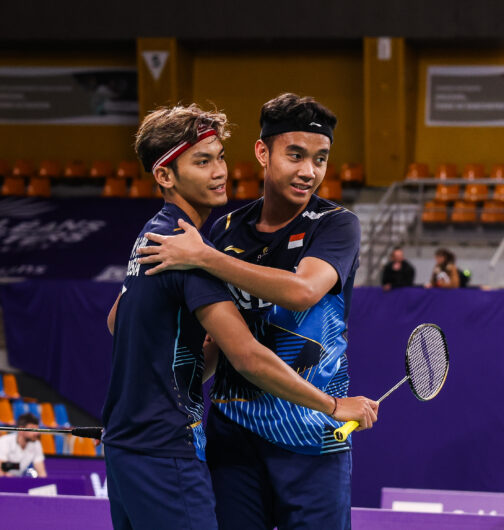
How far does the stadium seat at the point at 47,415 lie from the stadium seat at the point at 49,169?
23.3 feet

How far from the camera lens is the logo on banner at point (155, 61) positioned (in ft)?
52.2

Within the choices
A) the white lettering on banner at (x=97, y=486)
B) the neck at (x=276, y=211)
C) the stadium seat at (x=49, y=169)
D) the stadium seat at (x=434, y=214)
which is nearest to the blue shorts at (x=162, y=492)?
the neck at (x=276, y=211)

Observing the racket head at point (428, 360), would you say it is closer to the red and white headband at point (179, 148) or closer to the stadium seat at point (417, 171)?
the red and white headband at point (179, 148)

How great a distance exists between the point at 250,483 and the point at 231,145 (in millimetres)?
14506

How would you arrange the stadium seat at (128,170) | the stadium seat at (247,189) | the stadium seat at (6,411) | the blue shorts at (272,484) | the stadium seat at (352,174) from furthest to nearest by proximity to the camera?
the stadium seat at (128,170) < the stadium seat at (352,174) < the stadium seat at (247,189) < the stadium seat at (6,411) < the blue shorts at (272,484)

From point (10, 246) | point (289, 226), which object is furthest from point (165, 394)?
point (10, 246)

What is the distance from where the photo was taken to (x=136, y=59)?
1717 cm

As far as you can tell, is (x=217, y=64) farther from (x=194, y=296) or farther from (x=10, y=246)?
(x=194, y=296)

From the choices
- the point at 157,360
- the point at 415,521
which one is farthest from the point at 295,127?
the point at 415,521

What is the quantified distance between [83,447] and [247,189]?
627cm

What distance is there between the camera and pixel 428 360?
10.8 feet

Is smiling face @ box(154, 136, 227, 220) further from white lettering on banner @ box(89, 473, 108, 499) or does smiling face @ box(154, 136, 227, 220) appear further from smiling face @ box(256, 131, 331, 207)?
white lettering on banner @ box(89, 473, 108, 499)

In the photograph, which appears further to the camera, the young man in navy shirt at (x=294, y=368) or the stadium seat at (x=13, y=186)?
the stadium seat at (x=13, y=186)

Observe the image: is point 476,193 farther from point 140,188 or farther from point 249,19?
point 140,188
